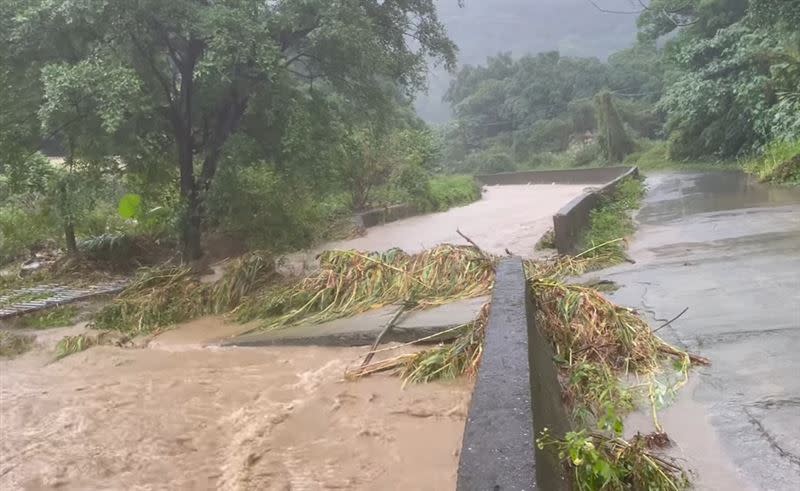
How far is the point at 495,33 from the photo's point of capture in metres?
192

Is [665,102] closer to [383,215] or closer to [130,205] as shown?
[383,215]

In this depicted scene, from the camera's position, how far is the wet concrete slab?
20.9 feet

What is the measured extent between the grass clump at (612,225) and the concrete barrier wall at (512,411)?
4621 mm

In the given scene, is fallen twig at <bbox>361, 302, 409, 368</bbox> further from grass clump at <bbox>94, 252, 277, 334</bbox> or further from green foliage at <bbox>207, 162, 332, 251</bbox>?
green foliage at <bbox>207, 162, 332, 251</bbox>

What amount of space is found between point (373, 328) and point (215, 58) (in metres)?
5.28

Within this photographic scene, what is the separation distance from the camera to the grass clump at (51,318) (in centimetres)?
971

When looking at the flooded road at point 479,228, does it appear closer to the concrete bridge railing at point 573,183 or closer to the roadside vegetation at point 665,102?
the concrete bridge railing at point 573,183

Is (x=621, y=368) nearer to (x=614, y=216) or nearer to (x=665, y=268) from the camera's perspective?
(x=665, y=268)

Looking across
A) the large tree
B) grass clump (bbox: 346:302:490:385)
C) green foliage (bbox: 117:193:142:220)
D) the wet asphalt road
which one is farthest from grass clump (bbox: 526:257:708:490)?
green foliage (bbox: 117:193:142:220)

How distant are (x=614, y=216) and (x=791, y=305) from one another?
8.87 m

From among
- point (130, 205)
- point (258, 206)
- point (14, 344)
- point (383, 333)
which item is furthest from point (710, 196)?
point (14, 344)

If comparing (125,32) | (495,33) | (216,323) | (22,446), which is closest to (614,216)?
(216,323)

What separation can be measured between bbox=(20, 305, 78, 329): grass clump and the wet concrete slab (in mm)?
3311

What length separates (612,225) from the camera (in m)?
13.1
